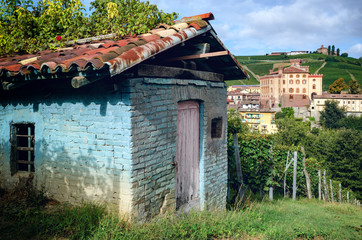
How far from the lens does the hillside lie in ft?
309

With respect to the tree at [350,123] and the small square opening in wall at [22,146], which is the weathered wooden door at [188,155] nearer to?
the small square opening in wall at [22,146]

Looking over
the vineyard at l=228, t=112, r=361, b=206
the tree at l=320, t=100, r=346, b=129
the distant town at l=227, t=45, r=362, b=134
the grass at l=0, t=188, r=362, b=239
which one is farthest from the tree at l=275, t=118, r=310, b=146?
the grass at l=0, t=188, r=362, b=239

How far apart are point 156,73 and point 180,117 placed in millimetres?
1192

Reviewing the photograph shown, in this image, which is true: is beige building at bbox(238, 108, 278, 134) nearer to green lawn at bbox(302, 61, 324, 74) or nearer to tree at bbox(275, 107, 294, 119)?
tree at bbox(275, 107, 294, 119)

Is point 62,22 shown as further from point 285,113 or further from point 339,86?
point 339,86

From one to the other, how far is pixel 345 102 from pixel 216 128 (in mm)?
75030

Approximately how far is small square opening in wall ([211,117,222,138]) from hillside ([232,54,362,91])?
88921 mm

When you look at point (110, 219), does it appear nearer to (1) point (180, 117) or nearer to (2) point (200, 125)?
(1) point (180, 117)

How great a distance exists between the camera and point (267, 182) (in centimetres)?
997

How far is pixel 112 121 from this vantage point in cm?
418

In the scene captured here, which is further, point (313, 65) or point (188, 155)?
point (313, 65)

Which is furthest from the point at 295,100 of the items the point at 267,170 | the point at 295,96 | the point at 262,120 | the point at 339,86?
the point at 267,170

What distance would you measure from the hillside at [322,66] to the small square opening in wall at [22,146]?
9151 cm

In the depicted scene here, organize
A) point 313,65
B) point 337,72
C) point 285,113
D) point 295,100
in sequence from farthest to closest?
point 313,65 → point 337,72 → point 295,100 → point 285,113
